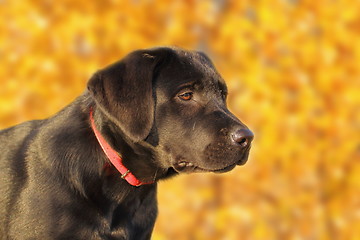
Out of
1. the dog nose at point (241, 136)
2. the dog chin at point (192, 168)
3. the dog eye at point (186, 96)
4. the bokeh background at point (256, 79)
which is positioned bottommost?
the bokeh background at point (256, 79)

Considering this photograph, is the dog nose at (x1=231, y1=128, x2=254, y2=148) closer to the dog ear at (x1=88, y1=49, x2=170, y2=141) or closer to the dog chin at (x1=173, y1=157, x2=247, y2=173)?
the dog chin at (x1=173, y1=157, x2=247, y2=173)

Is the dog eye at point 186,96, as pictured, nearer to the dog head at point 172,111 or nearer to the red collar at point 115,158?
the dog head at point 172,111

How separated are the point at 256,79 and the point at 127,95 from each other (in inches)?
187

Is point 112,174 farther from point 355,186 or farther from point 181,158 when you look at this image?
point 355,186

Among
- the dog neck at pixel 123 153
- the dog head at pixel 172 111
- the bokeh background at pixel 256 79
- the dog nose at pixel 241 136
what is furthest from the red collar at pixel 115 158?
the bokeh background at pixel 256 79

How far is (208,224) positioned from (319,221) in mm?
1399

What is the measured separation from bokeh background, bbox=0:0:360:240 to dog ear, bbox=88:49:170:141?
4367 mm

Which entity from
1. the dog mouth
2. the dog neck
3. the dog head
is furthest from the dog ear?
the dog mouth

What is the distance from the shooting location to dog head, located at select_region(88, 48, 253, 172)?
411cm

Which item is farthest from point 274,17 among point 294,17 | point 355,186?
point 355,186

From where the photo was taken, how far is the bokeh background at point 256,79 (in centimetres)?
857

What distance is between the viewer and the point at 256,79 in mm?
8688

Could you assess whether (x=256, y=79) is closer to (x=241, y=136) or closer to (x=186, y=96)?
(x=186, y=96)

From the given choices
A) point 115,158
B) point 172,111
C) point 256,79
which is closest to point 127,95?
point 172,111
